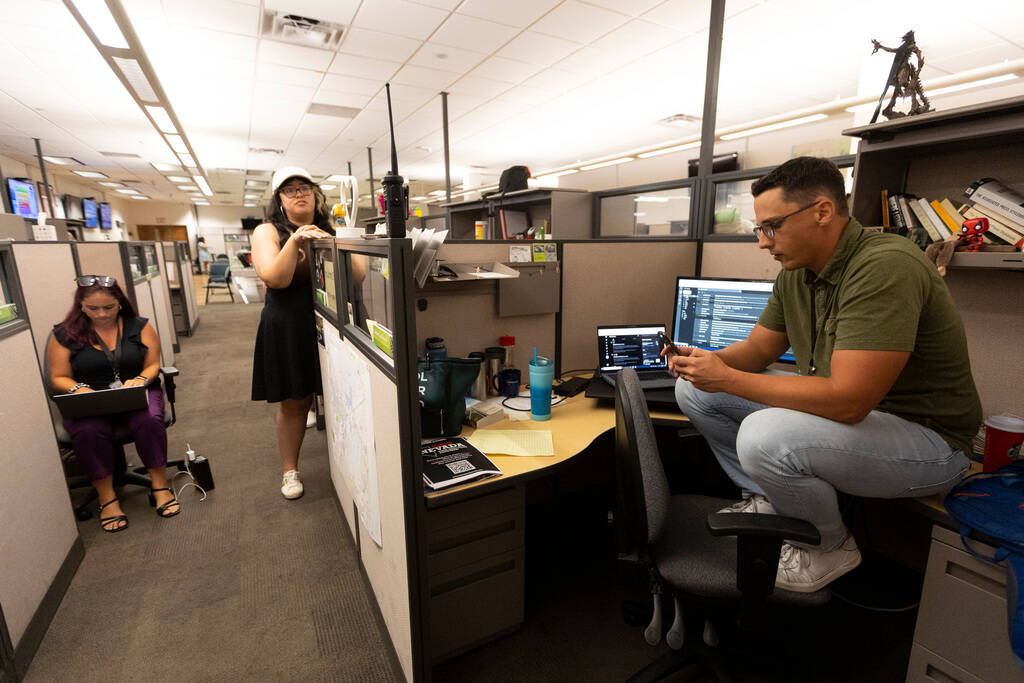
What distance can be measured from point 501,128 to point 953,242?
226 inches

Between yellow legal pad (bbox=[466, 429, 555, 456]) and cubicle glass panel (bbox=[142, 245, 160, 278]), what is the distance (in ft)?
14.7

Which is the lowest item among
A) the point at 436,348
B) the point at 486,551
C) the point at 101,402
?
the point at 486,551

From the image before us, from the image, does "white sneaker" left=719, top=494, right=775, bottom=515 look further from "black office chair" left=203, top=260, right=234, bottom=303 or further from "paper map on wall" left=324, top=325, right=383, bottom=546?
"black office chair" left=203, top=260, right=234, bottom=303

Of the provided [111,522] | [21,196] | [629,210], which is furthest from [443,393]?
[21,196]

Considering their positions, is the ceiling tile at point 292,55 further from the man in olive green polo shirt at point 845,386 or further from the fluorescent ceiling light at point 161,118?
the man in olive green polo shirt at point 845,386

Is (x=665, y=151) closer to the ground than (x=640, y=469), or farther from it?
farther from it

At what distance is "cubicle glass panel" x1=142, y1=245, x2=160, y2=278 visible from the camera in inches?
175

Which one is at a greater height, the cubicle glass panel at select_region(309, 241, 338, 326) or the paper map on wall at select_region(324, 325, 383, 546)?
the cubicle glass panel at select_region(309, 241, 338, 326)

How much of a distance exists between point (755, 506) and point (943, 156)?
3.89 feet

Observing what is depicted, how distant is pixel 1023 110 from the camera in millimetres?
1067

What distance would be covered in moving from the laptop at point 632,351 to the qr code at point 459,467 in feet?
2.40

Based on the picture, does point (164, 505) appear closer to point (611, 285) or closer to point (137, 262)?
point (611, 285)

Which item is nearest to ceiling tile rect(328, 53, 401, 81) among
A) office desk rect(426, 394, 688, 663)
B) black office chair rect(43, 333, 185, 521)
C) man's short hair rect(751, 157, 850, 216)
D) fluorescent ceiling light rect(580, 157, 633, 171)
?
black office chair rect(43, 333, 185, 521)

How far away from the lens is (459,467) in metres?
1.19
